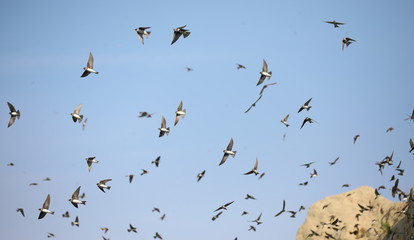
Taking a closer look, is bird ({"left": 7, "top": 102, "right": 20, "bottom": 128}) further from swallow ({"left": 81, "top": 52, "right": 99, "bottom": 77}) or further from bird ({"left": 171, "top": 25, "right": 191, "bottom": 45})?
bird ({"left": 171, "top": 25, "right": 191, "bottom": 45})

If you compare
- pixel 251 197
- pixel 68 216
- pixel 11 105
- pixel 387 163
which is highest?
pixel 11 105

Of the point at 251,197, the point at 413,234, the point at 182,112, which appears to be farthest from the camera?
the point at 251,197

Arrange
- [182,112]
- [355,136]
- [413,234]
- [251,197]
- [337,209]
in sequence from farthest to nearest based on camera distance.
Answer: [337,209]
[355,136]
[251,197]
[182,112]
[413,234]

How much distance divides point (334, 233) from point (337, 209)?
7.05ft

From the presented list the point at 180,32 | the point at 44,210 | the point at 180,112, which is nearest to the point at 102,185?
the point at 44,210

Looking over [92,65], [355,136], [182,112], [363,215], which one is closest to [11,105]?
[92,65]

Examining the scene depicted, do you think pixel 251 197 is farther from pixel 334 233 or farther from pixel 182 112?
pixel 334 233

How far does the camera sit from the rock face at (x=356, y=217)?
100 feet

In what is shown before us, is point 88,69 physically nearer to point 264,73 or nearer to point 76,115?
point 76,115

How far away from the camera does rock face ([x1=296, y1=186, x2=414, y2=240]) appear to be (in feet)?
100

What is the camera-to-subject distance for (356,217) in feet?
111

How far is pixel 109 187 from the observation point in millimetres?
26453

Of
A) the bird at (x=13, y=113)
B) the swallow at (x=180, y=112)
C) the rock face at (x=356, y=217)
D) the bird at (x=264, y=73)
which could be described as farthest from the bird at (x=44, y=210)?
the rock face at (x=356, y=217)

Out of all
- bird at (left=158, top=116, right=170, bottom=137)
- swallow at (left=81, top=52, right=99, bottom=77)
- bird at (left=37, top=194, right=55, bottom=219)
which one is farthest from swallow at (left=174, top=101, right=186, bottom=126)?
bird at (left=37, top=194, right=55, bottom=219)
